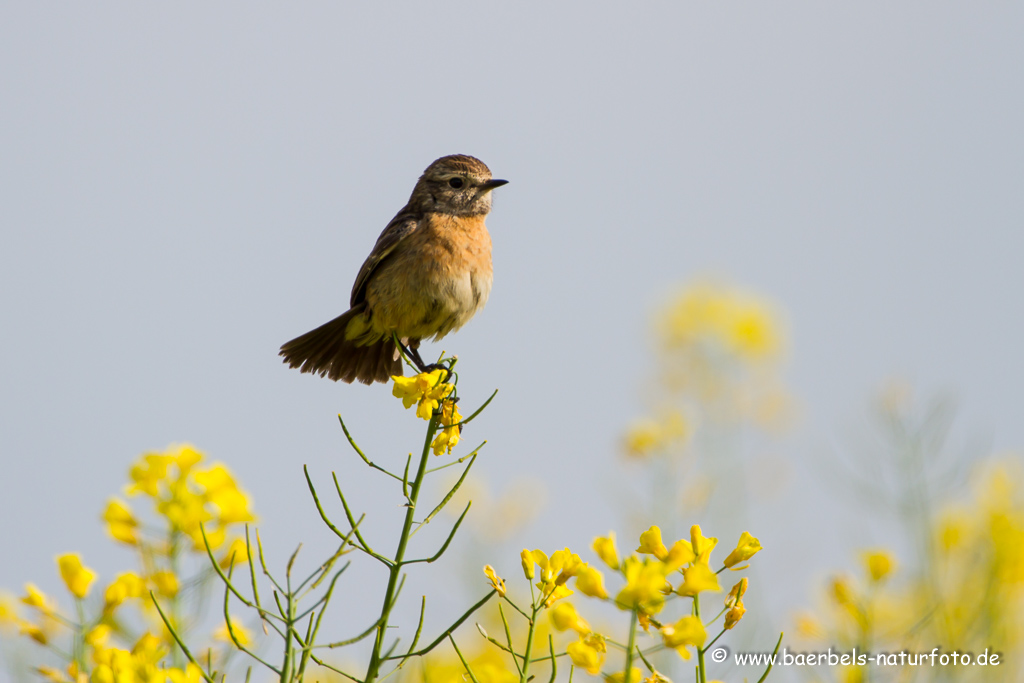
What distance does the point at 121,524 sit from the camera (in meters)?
2.86

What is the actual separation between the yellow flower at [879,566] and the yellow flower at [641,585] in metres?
1.50

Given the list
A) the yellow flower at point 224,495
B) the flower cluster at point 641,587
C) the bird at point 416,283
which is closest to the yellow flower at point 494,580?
the flower cluster at point 641,587

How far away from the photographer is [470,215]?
202 inches

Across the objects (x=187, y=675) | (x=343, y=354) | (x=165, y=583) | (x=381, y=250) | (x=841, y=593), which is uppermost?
(x=381, y=250)

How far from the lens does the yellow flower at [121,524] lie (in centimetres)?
283

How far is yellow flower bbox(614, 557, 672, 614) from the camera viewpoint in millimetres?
1643

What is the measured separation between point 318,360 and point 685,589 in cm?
358

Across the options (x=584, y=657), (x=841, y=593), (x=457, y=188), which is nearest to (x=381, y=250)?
(x=457, y=188)

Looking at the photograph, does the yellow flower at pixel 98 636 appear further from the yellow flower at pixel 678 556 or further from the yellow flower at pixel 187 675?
the yellow flower at pixel 678 556

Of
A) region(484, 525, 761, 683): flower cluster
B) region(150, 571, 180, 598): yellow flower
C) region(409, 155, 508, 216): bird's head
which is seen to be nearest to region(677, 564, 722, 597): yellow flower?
region(484, 525, 761, 683): flower cluster

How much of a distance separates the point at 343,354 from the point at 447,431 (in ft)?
8.97

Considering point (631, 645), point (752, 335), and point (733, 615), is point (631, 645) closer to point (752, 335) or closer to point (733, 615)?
point (733, 615)

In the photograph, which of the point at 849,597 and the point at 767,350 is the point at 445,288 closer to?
the point at 849,597

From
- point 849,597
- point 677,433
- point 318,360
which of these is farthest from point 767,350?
point 849,597
